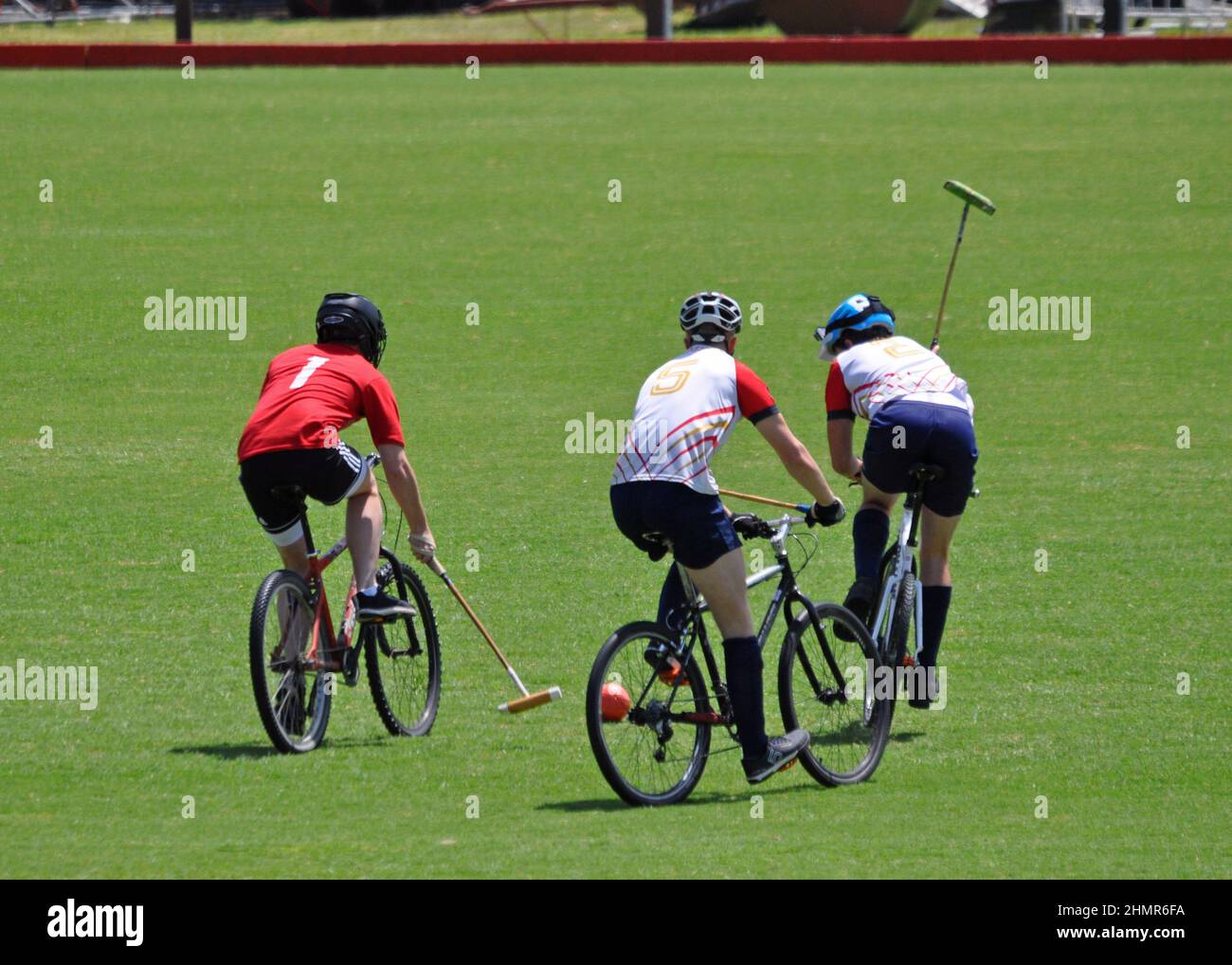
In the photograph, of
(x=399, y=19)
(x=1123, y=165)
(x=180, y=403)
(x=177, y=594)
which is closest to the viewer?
(x=177, y=594)

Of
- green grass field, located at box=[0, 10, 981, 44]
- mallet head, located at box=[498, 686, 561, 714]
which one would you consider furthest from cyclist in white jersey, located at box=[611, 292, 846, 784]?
green grass field, located at box=[0, 10, 981, 44]

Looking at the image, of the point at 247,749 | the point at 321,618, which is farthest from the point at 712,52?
the point at 247,749

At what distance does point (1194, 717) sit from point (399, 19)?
119 ft

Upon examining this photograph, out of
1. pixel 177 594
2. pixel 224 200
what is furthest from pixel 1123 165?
pixel 177 594

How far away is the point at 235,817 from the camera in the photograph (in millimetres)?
7832

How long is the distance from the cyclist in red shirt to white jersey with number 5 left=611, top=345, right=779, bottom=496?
1.14 meters

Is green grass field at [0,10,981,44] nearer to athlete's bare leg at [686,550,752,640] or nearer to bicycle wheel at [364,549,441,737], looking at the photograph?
bicycle wheel at [364,549,441,737]

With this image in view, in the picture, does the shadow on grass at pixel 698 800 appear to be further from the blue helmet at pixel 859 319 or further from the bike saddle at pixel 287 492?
the blue helmet at pixel 859 319

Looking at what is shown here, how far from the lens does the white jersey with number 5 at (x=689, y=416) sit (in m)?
7.95

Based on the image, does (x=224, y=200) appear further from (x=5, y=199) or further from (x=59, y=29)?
(x=59, y=29)

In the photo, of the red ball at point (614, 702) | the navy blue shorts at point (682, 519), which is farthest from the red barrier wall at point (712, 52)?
the red ball at point (614, 702)

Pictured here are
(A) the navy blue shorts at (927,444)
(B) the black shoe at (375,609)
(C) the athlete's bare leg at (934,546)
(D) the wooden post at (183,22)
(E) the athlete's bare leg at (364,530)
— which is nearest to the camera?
(E) the athlete's bare leg at (364,530)

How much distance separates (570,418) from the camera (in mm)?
18672

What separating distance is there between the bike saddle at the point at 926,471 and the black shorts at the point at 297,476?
2686 mm
